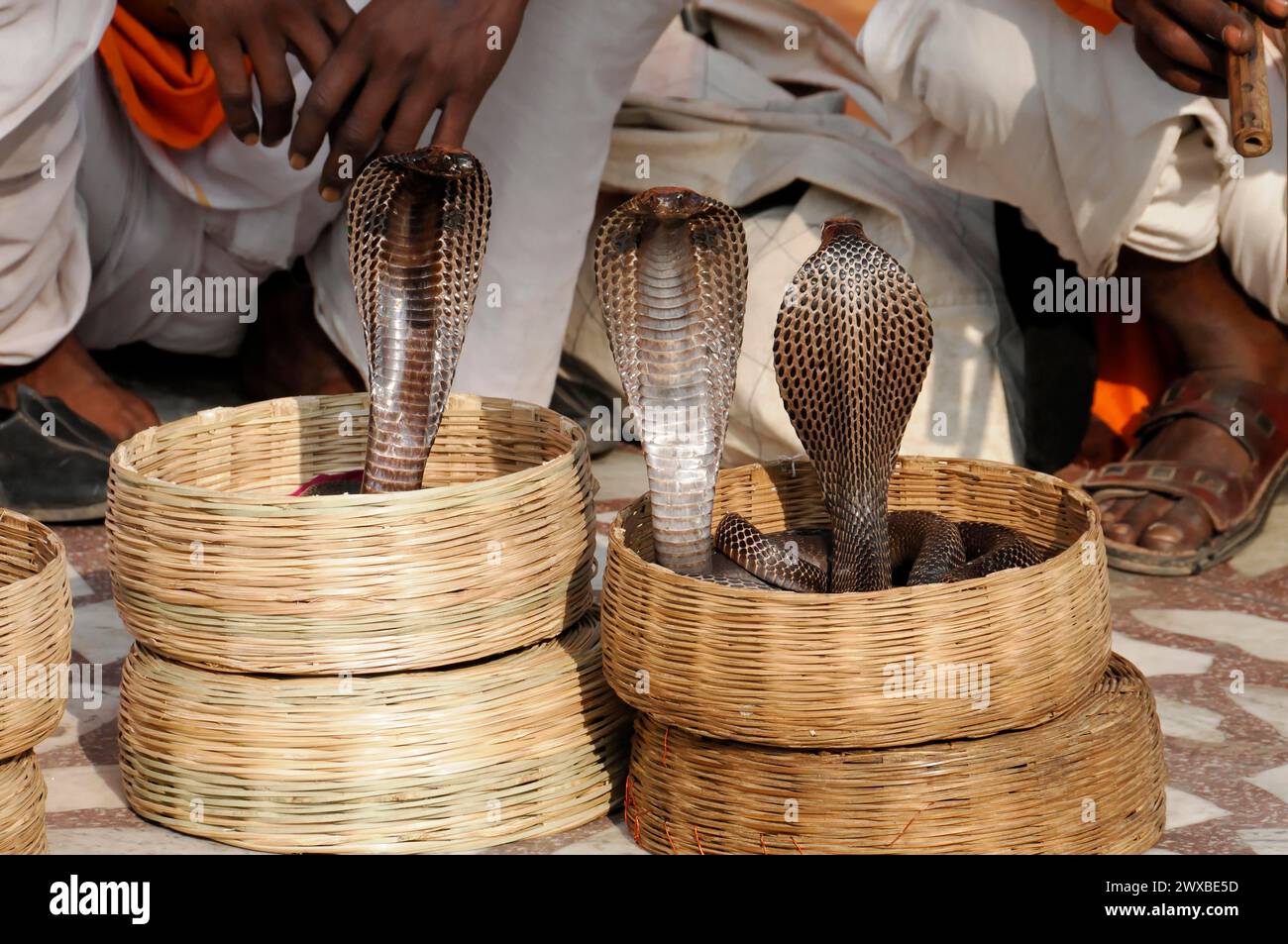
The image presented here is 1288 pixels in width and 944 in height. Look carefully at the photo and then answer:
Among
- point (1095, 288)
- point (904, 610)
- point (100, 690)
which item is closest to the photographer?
point (904, 610)

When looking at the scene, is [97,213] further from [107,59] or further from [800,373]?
[800,373]

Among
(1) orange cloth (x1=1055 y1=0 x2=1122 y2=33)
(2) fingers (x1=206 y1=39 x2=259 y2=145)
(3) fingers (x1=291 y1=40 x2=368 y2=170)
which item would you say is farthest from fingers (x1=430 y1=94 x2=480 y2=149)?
(1) orange cloth (x1=1055 y1=0 x2=1122 y2=33)

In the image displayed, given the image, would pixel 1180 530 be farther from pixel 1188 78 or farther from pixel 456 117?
pixel 456 117

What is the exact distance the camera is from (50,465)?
11.2 ft

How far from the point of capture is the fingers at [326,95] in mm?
2619

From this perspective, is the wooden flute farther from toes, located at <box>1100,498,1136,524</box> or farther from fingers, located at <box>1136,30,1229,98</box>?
toes, located at <box>1100,498,1136,524</box>

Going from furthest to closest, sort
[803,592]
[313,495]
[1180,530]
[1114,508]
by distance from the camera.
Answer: [1114,508] < [1180,530] < [313,495] < [803,592]

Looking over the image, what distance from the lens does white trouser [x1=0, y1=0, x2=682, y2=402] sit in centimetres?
327

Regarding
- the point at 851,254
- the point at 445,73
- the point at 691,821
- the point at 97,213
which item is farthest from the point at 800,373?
the point at 97,213

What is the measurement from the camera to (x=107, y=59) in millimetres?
3338

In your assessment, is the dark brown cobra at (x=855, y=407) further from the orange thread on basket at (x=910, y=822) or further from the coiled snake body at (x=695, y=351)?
the orange thread on basket at (x=910, y=822)

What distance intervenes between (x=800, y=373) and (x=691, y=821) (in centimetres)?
52

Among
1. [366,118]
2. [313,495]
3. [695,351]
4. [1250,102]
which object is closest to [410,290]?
[313,495]

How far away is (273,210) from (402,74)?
1014 mm
